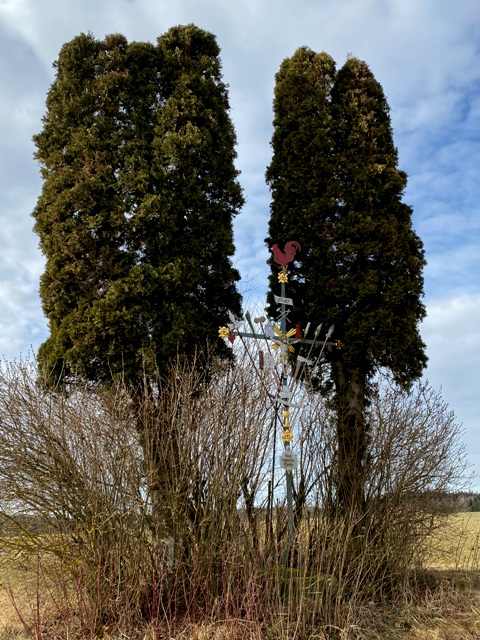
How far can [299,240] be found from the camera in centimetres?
901

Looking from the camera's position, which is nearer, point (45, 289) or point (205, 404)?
point (205, 404)

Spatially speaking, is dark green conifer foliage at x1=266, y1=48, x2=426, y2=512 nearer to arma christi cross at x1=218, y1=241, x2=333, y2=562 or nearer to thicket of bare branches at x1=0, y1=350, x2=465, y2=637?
arma christi cross at x1=218, y1=241, x2=333, y2=562

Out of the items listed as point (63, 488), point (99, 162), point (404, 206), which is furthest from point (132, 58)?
point (63, 488)

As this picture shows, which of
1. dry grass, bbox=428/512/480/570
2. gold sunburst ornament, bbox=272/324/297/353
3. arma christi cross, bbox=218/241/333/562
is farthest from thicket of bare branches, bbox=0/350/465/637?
dry grass, bbox=428/512/480/570

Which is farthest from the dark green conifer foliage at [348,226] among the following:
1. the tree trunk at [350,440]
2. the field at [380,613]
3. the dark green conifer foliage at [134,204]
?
the field at [380,613]

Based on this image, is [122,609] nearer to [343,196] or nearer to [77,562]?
[77,562]

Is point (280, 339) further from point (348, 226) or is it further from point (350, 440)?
point (348, 226)

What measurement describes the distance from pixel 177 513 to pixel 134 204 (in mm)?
4629

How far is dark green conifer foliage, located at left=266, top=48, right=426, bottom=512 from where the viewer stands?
8.27 meters

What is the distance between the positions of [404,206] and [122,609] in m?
6.97

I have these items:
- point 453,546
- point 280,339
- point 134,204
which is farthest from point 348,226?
point 453,546

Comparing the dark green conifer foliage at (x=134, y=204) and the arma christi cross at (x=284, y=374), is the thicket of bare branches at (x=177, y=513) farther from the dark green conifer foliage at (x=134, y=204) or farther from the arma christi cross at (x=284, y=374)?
the dark green conifer foliage at (x=134, y=204)

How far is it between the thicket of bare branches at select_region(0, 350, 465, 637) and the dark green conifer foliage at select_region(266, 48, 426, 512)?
78.9 inches

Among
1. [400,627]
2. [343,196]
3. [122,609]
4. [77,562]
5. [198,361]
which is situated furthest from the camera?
[343,196]
